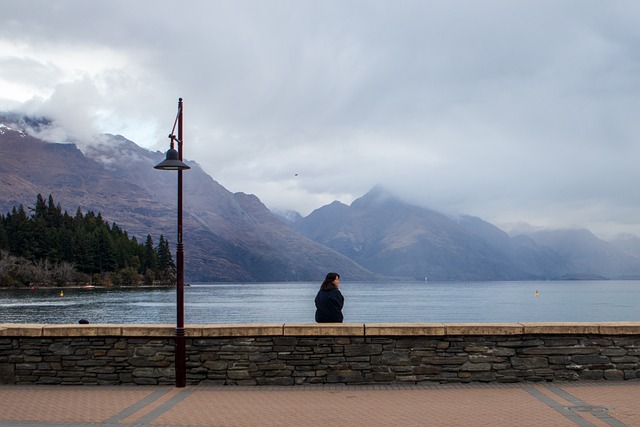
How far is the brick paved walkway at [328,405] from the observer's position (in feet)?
32.0

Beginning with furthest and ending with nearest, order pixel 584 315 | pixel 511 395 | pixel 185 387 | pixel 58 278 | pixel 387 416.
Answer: pixel 58 278, pixel 584 315, pixel 185 387, pixel 511 395, pixel 387 416

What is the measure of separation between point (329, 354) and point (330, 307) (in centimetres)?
94

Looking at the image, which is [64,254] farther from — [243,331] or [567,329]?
[567,329]

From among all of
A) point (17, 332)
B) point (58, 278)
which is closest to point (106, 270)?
point (58, 278)

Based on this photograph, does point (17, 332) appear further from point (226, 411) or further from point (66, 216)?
point (66, 216)

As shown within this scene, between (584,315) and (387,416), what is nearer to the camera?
(387,416)

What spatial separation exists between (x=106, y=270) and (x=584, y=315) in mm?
122772

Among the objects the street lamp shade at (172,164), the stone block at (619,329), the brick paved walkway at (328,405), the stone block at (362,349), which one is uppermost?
the street lamp shade at (172,164)

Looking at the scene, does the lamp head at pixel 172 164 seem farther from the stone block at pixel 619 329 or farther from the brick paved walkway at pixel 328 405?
the stone block at pixel 619 329

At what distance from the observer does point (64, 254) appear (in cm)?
16688

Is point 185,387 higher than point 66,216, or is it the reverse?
point 66,216

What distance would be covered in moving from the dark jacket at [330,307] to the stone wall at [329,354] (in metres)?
0.67

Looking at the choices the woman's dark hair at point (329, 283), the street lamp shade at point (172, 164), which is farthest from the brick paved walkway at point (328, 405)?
the street lamp shade at point (172, 164)

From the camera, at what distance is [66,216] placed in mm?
182250
